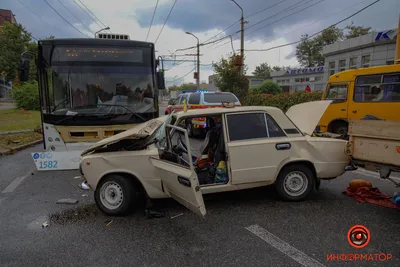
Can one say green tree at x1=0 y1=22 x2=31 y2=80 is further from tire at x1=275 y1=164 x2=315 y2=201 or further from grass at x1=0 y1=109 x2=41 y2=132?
tire at x1=275 y1=164 x2=315 y2=201

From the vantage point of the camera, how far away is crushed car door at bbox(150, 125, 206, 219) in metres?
3.23

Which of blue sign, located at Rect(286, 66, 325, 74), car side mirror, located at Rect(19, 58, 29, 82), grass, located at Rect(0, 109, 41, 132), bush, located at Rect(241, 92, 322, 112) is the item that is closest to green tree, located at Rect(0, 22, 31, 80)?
grass, located at Rect(0, 109, 41, 132)

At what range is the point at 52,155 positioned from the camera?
552 centimetres

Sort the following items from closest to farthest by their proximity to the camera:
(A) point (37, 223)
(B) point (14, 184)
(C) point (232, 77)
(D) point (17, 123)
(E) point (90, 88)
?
(A) point (37, 223) < (B) point (14, 184) < (E) point (90, 88) < (D) point (17, 123) < (C) point (232, 77)

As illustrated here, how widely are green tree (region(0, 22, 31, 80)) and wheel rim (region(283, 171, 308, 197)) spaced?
43584 mm

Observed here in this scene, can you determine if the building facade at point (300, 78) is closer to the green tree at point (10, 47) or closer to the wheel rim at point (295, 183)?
the wheel rim at point (295, 183)

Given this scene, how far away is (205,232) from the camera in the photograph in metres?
→ 3.78

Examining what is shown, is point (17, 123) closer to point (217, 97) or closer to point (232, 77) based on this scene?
point (217, 97)

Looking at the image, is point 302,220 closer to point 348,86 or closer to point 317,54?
point 348,86

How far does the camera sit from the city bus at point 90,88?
616cm

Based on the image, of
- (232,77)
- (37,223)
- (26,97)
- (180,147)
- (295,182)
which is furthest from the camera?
(26,97)

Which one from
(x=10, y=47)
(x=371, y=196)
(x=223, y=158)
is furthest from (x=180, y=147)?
(x=10, y=47)

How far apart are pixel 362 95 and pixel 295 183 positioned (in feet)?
21.7

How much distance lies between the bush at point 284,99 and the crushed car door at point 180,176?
1194cm
